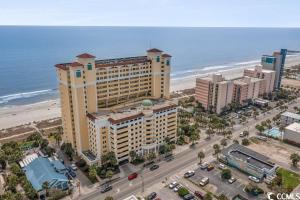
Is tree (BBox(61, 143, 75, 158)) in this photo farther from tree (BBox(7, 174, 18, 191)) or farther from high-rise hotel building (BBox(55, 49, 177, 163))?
tree (BBox(7, 174, 18, 191))

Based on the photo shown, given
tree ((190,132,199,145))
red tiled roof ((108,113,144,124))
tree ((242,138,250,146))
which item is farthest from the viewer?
tree ((242,138,250,146))

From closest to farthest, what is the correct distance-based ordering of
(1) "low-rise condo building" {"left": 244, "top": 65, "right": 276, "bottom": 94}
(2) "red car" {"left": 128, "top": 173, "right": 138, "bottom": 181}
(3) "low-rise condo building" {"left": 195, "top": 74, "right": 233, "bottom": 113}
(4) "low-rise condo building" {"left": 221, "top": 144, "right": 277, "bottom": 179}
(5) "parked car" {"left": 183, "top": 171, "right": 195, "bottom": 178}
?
(2) "red car" {"left": 128, "top": 173, "right": 138, "bottom": 181} < (4) "low-rise condo building" {"left": 221, "top": 144, "right": 277, "bottom": 179} < (5) "parked car" {"left": 183, "top": 171, "right": 195, "bottom": 178} < (3) "low-rise condo building" {"left": 195, "top": 74, "right": 233, "bottom": 113} < (1) "low-rise condo building" {"left": 244, "top": 65, "right": 276, "bottom": 94}

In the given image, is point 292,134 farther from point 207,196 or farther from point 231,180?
point 207,196

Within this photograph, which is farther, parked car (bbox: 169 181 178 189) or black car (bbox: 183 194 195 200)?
parked car (bbox: 169 181 178 189)

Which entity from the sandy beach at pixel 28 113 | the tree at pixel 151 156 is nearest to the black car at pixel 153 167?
the tree at pixel 151 156

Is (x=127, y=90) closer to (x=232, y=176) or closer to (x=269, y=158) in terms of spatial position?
(x=232, y=176)

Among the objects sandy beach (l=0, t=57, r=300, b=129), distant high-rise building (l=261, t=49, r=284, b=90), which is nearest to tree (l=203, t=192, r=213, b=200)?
sandy beach (l=0, t=57, r=300, b=129)

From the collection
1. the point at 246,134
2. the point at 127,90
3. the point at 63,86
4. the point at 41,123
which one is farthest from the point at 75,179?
the point at 246,134
